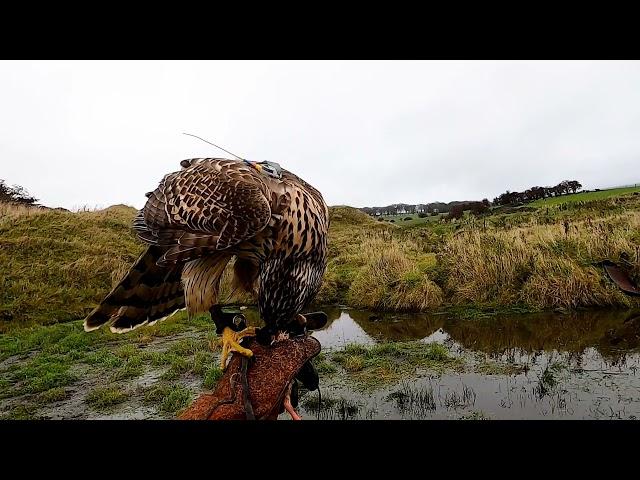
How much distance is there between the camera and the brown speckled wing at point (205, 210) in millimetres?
2457

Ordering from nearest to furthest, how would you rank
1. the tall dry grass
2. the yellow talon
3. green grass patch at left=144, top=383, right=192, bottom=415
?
1. the yellow talon
2. green grass patch at left=144, top=383, right=192, bottom=415
3. the tall dry grass

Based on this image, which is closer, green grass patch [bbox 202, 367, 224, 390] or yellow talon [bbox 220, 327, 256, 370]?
yellow talon [bbox 220, 327, 256, 370]

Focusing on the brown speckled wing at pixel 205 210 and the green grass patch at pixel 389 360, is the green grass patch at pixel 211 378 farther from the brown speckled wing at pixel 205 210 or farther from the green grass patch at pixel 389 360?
the brown speckled wing at pixel 205 210

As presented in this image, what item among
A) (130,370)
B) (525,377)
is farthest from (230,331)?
(130,370)

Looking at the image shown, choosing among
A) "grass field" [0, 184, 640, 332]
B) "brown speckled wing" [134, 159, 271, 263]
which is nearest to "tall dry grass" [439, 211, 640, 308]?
"grass field" [0, 184, 640, 332]

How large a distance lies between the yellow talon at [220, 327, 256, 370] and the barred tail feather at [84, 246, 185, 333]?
0.73 metres

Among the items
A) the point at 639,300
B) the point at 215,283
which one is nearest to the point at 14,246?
the point at 215,283

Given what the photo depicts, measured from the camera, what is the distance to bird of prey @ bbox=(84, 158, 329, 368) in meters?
2.50

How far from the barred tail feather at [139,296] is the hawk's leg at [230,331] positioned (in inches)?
20.5

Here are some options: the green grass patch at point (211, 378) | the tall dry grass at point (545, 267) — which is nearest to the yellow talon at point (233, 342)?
the green grass patch at point (211, 378)

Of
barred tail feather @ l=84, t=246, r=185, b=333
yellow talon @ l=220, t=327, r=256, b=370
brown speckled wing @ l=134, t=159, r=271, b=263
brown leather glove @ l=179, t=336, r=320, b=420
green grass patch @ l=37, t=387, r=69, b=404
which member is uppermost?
brown speckled wing @ l=134, t=159, r=271, b=263

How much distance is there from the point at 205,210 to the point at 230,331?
71 cm

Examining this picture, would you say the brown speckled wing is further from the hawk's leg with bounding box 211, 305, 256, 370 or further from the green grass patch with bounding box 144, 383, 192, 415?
the green grass patch with bounding box 144, 383, 192, 415

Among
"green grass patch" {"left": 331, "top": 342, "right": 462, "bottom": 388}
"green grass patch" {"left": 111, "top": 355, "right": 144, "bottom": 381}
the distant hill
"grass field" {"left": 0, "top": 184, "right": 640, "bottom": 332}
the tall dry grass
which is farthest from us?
the distant hill
